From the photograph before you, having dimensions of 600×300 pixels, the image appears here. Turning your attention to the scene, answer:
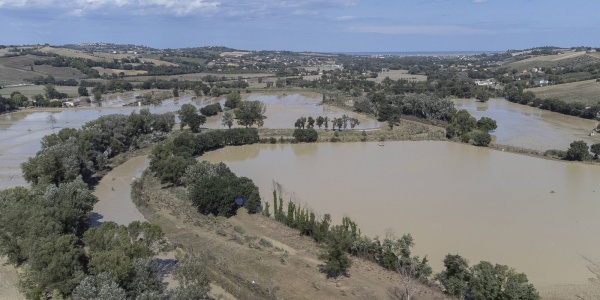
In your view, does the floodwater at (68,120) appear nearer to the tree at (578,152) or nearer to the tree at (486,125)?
the tree at (486,125)

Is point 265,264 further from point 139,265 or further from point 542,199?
point 542,199

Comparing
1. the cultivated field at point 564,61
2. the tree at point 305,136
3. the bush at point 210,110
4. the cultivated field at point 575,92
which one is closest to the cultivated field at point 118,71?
the bush at point 210,110

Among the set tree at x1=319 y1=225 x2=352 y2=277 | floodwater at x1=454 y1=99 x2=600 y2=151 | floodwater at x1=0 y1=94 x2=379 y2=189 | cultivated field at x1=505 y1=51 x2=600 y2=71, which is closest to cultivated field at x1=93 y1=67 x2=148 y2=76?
floodwater at x1=0 y1=94 x2=379 y2=189

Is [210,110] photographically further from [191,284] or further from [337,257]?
[191,284]

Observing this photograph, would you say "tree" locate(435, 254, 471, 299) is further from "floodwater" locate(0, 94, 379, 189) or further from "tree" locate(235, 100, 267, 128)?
"tree" locate(235, 100, 267, 128)

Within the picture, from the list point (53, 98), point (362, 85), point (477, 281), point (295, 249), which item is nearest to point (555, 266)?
point (477, 281)

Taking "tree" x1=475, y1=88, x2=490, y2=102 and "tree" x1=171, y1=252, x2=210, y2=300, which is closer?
"tree" x1=171, y1=252, x2=210, y2=300
